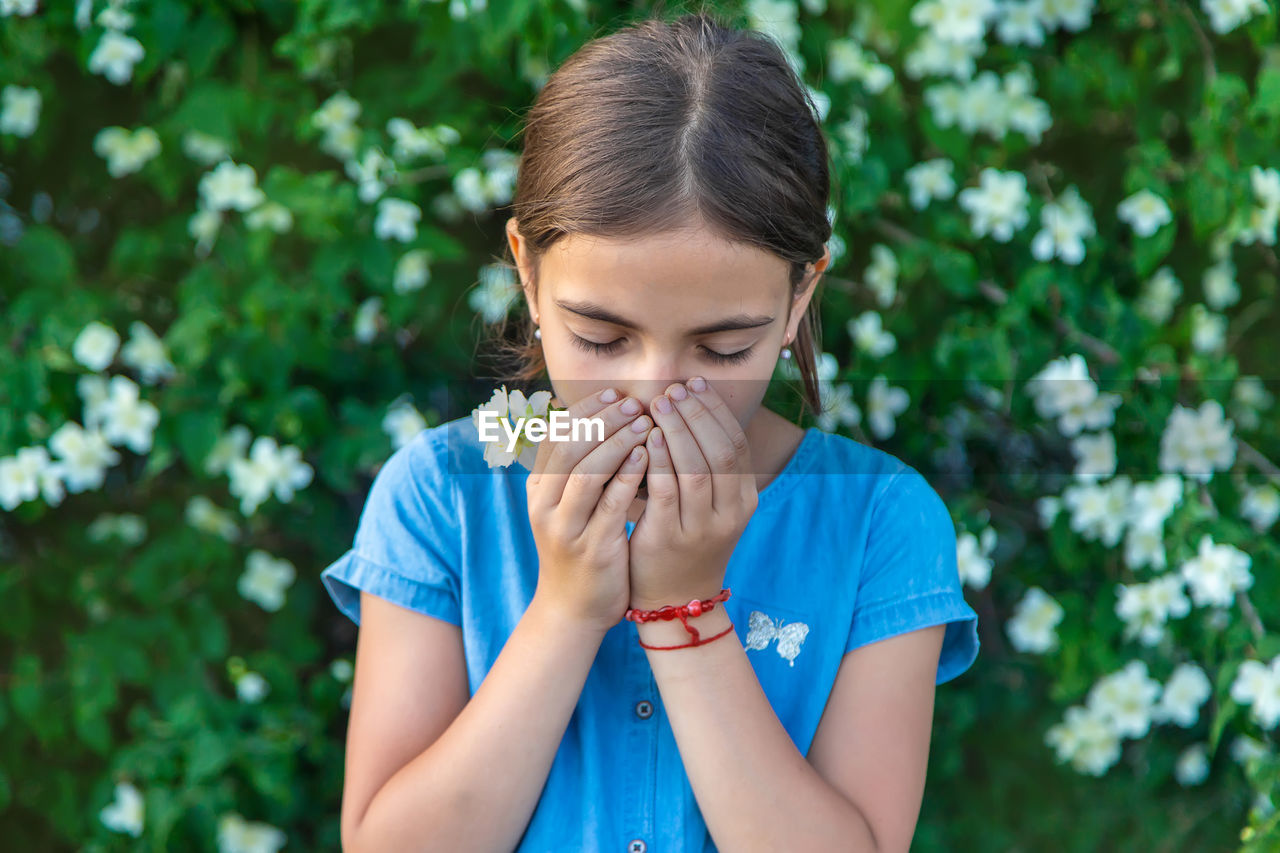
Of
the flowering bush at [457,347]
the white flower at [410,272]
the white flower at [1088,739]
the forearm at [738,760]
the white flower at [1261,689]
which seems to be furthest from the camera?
the white flower at [1088,739]

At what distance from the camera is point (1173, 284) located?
2.12m

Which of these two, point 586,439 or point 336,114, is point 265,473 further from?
point 586,439

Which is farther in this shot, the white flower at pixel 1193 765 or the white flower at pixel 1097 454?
the white flower at pixel 1193 765

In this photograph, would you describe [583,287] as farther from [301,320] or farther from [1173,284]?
[1173,284]

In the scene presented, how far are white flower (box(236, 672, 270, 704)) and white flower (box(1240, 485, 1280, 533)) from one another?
181 centimetres

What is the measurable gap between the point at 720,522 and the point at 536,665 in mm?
230

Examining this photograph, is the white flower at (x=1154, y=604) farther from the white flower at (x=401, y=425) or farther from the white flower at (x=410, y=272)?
the white flower at (x=410, y=272)

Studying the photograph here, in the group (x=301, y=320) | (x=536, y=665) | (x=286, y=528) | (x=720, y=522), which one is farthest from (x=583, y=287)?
(x=286, y=528)

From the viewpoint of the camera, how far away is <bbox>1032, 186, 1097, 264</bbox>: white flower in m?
1.94

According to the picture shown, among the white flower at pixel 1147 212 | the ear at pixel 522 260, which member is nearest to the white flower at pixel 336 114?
the ear at pixel 522 260

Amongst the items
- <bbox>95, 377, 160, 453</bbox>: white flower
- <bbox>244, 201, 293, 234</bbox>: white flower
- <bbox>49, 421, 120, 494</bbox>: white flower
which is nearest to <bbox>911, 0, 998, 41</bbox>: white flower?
<bbox>244, 201, 293, 234</bbox>: white flower

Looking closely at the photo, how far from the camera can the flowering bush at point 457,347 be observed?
186 centimetres

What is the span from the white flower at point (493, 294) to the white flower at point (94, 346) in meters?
0.63

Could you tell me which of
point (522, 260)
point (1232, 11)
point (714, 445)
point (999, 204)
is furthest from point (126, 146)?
point (1232, 11)
